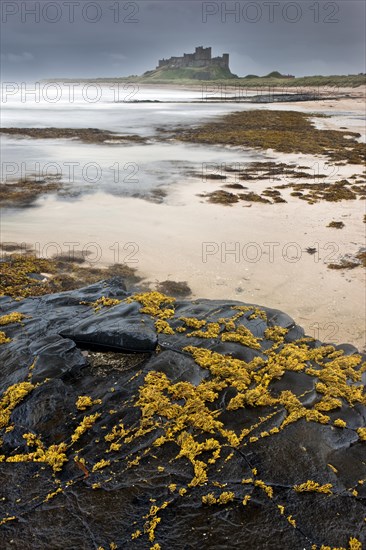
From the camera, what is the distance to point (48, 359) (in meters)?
4.08

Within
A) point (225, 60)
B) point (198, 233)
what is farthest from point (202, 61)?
point (198, 233)

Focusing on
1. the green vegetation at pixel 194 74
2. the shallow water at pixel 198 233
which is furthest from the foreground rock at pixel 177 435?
the green vegetation at pixel 194 74

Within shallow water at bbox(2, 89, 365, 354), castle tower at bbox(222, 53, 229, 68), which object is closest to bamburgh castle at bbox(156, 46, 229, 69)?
castle tower at bbox(222, 53, 229, 68)

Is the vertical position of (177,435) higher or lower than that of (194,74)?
lower

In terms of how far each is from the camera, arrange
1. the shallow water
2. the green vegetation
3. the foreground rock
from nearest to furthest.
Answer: the foreground rock, the shallow water, the green vegetation

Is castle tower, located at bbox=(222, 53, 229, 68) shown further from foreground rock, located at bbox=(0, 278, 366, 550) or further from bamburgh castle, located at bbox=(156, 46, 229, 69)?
foreground rock, located at bbox=(0, 278, 366, 550)

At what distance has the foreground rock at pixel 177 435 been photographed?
106 inches

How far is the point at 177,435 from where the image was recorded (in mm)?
3311

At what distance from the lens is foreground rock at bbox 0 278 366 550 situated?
2.70 metres

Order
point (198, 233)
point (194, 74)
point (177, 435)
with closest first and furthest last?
point (177, 435) < point (198, 233) < point (194, 74)

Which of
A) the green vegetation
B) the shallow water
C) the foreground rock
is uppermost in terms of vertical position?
the green vegetation

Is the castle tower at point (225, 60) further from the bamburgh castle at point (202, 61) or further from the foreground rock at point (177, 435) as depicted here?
the foreground rock at point (177, 435)

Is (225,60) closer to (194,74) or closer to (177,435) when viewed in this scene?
(194,74)

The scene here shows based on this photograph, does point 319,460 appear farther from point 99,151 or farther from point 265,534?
point 99,151
